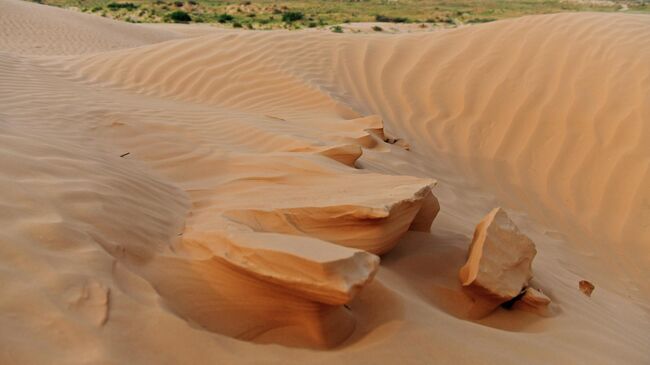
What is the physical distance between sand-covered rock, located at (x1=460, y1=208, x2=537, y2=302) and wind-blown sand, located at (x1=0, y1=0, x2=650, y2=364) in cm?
13

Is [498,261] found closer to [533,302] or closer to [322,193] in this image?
[533,302]

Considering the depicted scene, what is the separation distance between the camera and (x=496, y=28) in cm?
846

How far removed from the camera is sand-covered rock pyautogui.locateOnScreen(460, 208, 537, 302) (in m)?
2.89

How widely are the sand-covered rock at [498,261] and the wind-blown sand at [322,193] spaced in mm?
127

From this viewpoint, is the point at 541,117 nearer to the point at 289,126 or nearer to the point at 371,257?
the point at 289,126

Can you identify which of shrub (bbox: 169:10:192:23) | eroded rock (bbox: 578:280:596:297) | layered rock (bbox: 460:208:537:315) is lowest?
shrub (bbox: 169:10:192:23)

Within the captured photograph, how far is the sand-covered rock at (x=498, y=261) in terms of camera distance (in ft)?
9.47

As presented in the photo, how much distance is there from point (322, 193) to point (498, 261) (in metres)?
0.99

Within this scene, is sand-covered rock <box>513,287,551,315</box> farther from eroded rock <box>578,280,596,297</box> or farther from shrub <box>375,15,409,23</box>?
shrub <box>375,15,409,23</box>

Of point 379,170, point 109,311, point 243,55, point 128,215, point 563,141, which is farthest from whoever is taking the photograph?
point 243,55

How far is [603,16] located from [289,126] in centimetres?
571

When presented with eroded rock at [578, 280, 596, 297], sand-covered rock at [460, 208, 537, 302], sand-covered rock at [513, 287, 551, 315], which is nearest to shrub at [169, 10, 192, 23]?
eroded rock at [578, 280, 596, 297]

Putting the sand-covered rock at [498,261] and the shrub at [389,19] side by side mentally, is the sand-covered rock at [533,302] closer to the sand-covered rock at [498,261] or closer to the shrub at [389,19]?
the sand-covered rock at [498,261]

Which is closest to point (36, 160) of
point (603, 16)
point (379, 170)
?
point (379, 170)
